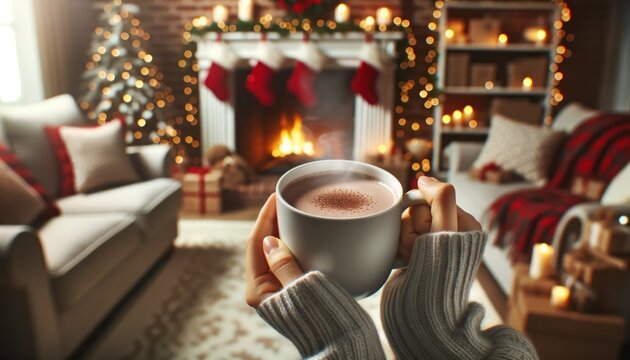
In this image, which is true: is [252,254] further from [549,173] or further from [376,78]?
[376,78]

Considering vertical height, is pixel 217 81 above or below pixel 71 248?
above

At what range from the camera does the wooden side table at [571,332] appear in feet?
5.01

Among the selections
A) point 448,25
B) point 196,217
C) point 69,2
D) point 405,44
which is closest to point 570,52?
point 448,25

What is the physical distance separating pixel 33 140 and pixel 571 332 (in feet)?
7.65

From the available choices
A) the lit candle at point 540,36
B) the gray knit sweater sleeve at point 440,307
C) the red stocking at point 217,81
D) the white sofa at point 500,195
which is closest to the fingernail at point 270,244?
the gray knit sweater sleeve at point 440,307

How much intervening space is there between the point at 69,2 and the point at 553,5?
12.3 feet

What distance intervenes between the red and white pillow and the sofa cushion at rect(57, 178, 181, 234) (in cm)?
5

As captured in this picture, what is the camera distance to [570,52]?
13.3 ft

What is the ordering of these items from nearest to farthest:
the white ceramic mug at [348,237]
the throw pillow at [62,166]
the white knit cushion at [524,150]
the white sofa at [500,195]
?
the white ceramic mug at [348,237], the white sofa at [500,195], the throw pillow at [62,166], the white knit cushion at [524,150]

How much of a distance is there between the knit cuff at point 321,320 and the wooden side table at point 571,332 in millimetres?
1324

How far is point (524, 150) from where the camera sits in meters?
2.74

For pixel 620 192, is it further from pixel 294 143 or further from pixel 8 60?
pixel 8 60

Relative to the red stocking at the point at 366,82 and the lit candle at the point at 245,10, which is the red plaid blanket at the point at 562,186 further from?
the lit candle at the point at 245,10

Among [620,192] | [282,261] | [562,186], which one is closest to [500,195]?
[562,186]
